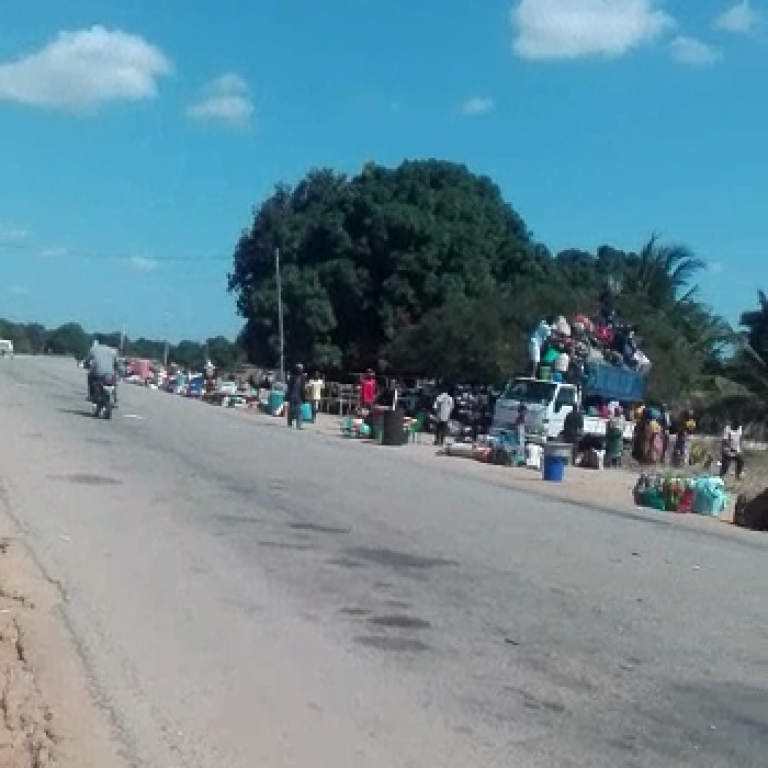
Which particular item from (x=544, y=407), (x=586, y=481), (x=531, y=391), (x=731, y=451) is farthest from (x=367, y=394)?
(x=586, y=481)

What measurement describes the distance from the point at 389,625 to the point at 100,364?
22.1m

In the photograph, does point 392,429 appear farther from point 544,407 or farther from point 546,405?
point 546,405

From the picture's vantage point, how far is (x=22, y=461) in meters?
20.5

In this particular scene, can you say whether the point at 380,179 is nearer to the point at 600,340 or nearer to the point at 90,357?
the point at 600,340

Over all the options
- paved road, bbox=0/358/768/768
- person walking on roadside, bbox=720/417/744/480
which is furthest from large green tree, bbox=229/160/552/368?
paved road, bbox=0/358/768/768

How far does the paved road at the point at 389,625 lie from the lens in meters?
7.16

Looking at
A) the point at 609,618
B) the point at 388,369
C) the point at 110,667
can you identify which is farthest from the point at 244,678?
the point at 388,369

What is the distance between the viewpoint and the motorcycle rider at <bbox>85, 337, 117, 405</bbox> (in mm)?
31188

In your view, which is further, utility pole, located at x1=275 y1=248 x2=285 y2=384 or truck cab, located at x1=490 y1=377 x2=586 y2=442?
utility pole, located at x1=275 y1=248 x2=285 y2=384

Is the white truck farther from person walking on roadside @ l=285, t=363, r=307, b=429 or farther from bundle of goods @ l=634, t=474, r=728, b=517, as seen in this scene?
bundle of goods @ l=634, t=474, r=728, b=517

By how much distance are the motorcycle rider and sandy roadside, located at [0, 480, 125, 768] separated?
20.4m

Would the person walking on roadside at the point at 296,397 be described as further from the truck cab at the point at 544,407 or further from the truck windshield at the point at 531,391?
the truck windshield at the point at 531,391

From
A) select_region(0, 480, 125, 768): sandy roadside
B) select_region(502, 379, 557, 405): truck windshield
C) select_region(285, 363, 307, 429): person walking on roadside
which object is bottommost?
select_region(0, 480, 125, 768): sandy roadside

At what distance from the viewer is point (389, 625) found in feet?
33.2
